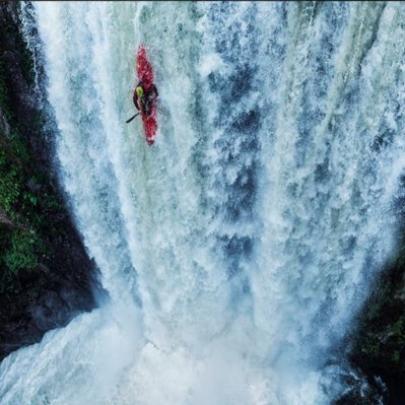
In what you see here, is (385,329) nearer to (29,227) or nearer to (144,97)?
(144,97)

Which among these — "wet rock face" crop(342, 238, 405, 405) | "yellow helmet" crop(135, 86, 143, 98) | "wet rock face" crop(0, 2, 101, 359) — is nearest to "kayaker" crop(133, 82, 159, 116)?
"yellow helmet" crop(135, 86, 143, 98)

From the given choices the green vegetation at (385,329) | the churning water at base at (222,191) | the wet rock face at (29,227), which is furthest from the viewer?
the green vegetation at (385,329)

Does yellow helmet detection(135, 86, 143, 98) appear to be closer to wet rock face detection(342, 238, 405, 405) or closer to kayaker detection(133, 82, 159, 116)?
kayaker detection(133, 82, 159, 116)

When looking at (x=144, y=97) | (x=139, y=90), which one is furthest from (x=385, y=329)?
(x=139, y=90)

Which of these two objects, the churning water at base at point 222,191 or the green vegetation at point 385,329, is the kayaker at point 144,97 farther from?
the green vegetation at point 385,329

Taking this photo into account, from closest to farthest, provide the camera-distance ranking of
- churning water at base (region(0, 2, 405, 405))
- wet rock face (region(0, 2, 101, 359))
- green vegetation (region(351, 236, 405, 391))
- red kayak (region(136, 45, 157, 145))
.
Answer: churning water at base (region(0, 2, 405, 405)), red kayak (region(136, 45, 157, 145)), wet rock face (region(0, 2, 101, 359)), green vegetation (region(351, 236, 405, 391))

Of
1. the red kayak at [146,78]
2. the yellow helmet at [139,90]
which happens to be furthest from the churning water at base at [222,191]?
the yellow helmet at [139,90]

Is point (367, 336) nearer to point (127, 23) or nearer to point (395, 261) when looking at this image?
point (395, 261)
